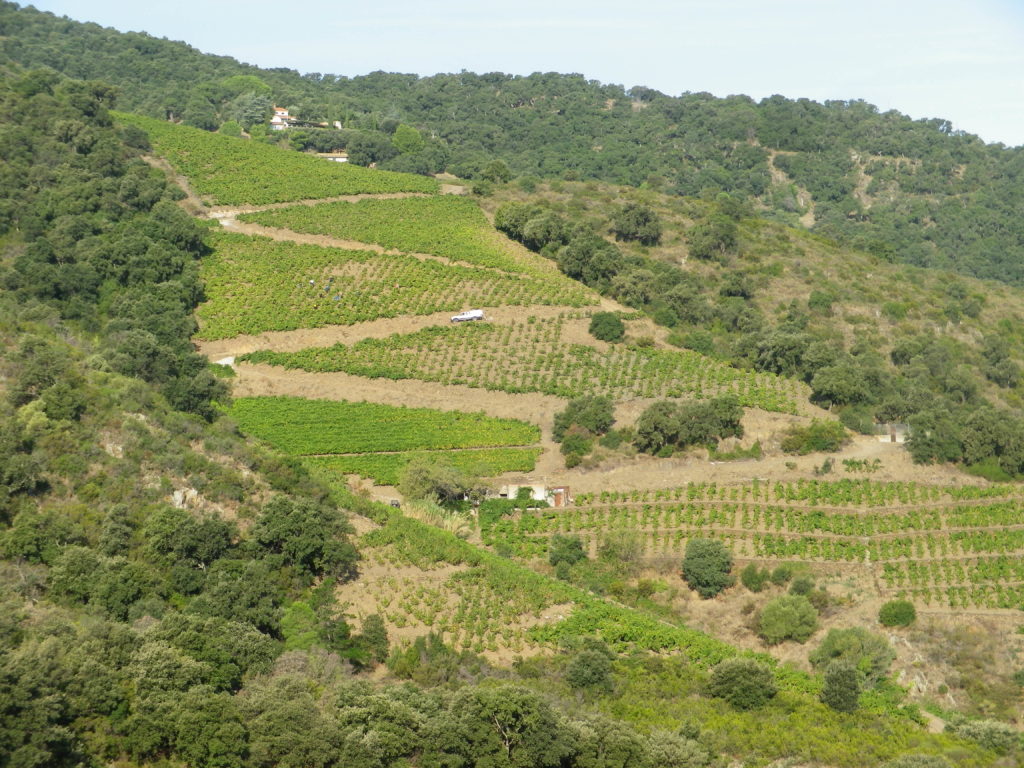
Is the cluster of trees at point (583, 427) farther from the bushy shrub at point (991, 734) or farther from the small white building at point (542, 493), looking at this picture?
the bushy shrub at point (991, 734)

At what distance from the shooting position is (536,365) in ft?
251

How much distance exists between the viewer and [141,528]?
1918 inches

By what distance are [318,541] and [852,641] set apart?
72.3 ft

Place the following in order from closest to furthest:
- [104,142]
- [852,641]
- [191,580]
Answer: [191,580], [852,641], [104,142]

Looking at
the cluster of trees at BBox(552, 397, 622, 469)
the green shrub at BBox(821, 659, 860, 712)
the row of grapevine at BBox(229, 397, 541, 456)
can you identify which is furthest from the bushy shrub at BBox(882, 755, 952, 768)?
the row of grapevine at BBox(229, 397, 541, 456)

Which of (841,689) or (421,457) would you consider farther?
(421,457)

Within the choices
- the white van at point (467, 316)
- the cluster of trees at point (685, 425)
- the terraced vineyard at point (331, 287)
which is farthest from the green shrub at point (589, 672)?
the terraced vineyard at point (331, 287)

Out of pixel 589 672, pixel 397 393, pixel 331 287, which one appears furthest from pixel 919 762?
pixel 331 287

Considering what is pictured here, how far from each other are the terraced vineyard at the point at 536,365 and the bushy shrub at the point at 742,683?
28.5 metres

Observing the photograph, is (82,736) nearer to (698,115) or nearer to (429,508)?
(429,508)

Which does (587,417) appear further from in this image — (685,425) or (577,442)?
(685,425)

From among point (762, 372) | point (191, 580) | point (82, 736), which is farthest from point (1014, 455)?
point (82, 736)

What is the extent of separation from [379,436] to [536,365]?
485 inches

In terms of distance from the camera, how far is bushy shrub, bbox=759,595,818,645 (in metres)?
51.9
